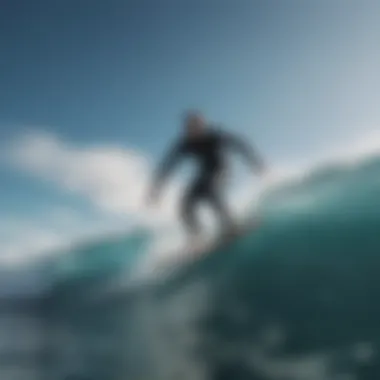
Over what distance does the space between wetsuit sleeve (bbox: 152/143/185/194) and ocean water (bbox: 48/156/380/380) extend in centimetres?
30

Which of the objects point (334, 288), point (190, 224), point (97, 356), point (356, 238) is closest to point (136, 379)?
point (97, 356)

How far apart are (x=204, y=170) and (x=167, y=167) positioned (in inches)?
8.1

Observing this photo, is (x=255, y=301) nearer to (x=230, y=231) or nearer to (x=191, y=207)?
(x=230, y=231)

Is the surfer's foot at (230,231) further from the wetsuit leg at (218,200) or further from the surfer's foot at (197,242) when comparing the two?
the surfer's foot at (197,242)

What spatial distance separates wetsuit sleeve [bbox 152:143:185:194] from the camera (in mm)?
3721

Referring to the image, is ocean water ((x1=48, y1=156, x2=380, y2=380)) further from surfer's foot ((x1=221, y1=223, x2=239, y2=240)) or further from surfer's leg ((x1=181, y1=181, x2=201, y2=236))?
surfer's leg ((x1=181, y1=181, x2=201, y2=236))

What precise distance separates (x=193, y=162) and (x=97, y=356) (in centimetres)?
Result: 118

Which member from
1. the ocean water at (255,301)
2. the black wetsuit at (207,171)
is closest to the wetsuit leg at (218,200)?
the black wetsuit at (207,171)

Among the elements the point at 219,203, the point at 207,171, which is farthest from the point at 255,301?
the point at 207,171

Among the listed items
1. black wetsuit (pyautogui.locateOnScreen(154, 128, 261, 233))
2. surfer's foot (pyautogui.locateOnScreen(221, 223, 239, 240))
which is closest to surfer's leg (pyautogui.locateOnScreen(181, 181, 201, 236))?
black wetsuit (pyautogui.locateOnScreen(154, 128, 261, 233))

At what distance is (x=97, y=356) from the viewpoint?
369 centimetres

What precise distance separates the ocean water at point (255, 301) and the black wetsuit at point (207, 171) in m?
0.23

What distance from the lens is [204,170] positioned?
371cm

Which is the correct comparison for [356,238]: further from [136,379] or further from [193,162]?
[136,379]
